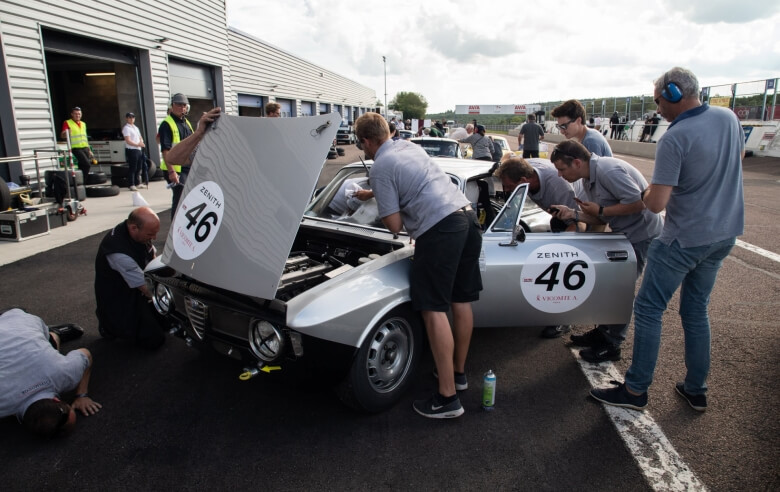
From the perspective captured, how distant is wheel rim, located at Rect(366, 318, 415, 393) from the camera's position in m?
2.86

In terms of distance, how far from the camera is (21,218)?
708 cm

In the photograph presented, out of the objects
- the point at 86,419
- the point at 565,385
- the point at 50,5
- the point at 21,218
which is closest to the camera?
the point at 86,419

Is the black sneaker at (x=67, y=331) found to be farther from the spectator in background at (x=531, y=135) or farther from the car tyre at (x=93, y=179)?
the spectator in background at (x=531, y=135)

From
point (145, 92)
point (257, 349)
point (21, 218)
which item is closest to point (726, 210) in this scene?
point (257, 349)

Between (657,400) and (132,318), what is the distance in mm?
3837

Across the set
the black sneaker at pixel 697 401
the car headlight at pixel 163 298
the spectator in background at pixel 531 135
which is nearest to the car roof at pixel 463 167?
the car headlight at pixel 163 298

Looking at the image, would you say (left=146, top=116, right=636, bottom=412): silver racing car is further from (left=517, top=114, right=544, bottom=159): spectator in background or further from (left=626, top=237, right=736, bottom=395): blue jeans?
(left=517, top=114, right=544, bottom=159): spectator in background

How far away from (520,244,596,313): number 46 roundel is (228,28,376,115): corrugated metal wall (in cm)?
2009

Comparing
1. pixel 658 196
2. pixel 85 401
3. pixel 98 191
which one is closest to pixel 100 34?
pixel 98 191

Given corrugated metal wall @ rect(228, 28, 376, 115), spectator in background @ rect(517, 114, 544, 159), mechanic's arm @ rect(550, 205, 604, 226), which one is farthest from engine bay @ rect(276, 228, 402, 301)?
corrugated metal wall @ rect(228, 28, 376, 115)

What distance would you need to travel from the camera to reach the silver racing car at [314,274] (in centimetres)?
262

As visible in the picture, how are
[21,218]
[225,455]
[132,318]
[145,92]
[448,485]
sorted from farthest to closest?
[145,92]
[21,218]
[132,318]
[225,455]
[448,485]

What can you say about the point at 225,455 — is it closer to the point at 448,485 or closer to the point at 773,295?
the point at 448,485

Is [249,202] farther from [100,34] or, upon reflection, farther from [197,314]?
[100,34]
